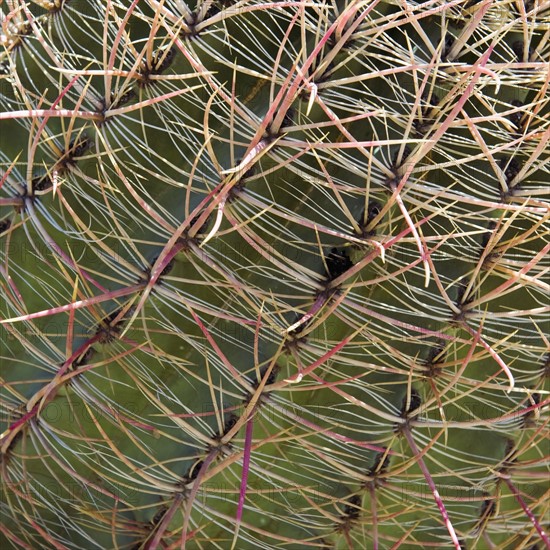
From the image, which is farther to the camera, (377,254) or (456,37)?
(456,37)

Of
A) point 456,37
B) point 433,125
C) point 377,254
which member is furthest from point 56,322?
point 456,37

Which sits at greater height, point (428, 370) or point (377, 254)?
point (377, 254)

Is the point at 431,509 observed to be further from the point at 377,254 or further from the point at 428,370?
the point at 377,254

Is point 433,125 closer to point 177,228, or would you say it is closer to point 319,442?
point 177,228

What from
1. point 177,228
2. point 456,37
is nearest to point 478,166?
point 456,37

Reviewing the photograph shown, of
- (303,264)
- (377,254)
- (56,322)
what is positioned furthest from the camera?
(56,322)

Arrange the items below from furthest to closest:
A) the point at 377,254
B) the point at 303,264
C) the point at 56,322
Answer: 1. the point at 56,322
2. the point at 303,264
3. the point at 377,254

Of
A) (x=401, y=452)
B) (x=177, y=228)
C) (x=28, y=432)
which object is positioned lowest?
(x=401, y=452)
